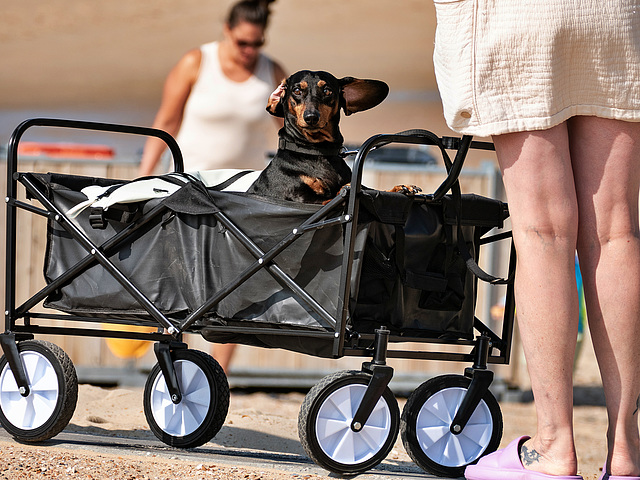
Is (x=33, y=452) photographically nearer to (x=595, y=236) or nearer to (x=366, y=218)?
(x=366, y=218)

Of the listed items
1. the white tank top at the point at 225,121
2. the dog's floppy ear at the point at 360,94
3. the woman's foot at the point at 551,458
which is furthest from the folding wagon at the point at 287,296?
the white tank top at the point at 225,121

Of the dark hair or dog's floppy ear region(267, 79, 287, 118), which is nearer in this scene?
dog's floppy ear region(267, 79, 287, 118)

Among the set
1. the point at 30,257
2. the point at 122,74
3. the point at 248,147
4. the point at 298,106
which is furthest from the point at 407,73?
the point at 298,106

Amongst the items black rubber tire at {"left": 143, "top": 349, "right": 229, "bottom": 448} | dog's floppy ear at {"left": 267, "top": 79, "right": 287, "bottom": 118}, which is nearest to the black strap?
dog's floppy ear at {"left": 267, "top": 79, "right": 287, "bottom": 118}

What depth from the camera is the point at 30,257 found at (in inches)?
235

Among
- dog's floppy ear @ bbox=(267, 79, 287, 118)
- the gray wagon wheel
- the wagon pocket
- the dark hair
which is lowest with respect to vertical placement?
the gray wagon wheel

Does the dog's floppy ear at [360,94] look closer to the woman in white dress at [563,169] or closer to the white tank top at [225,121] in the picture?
the woman in white dress at [563,169]

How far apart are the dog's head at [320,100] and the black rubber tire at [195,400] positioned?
0.87 m

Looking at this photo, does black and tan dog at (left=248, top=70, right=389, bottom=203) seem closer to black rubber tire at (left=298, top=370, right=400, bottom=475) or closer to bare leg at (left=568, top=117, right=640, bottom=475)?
black rubber tire at (left=298, top=370, right=400, bottom=475)

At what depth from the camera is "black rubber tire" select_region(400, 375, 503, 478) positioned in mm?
2374

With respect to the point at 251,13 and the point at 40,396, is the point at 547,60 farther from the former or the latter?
the point at 251,13

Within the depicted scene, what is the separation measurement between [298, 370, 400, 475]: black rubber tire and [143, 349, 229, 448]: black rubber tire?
1.90 ft

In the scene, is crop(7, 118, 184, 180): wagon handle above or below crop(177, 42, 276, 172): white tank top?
below

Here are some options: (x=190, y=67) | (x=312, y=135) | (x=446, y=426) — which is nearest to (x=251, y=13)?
(x=190, y=67)
